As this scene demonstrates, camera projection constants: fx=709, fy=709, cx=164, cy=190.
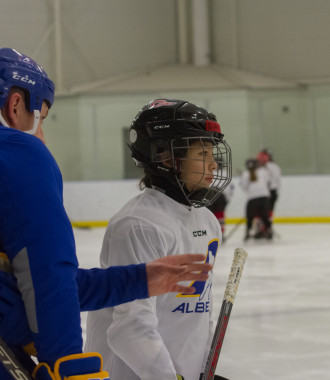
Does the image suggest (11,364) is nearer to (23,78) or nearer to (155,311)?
(23,78)

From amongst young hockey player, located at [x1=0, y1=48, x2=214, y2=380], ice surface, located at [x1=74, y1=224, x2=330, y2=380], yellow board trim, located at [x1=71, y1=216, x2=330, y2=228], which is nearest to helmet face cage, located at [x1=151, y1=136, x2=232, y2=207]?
young hockey player, located at [x1=0, y1=48, x2=214, y2=380]

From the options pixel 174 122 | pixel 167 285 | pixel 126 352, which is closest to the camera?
pixel 167 285

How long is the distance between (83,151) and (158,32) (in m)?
3.41

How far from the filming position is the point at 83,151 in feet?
41.0

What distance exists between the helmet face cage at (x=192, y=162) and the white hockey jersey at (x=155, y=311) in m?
0.04

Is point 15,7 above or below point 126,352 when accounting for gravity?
above

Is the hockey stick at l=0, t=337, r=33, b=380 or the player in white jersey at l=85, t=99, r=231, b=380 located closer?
the hockey stick at l=0, t=337, r=33, b=380

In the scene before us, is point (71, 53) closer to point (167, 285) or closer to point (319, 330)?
point (319, 330)

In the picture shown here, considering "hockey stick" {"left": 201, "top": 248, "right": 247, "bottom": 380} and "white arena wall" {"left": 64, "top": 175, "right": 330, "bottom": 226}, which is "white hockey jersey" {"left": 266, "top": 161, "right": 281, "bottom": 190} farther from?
"hockey stick" {"left": 201, "top": 248, "right": 247, "bottom": 380}

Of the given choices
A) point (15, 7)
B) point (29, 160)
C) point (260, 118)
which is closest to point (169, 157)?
point (29, 160)

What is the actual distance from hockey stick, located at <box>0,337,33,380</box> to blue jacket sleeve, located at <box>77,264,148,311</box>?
127 millimetres

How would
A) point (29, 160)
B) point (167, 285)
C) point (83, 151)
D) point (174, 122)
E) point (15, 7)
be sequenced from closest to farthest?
point (29, 160)
point (167, 285)
point (174, 122)
point (15, 7)
point (83, 151)

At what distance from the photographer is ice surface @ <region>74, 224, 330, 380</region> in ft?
10.0

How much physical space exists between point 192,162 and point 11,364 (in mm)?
755
